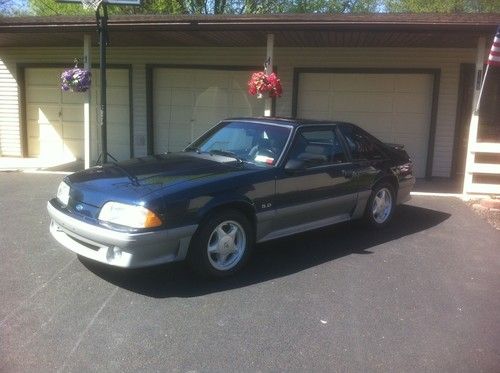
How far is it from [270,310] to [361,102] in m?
7.88

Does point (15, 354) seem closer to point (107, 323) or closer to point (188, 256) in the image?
point (107, 323)

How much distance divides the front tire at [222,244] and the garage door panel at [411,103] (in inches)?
284

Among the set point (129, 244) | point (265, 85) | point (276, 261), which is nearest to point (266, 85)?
point (265, 85)

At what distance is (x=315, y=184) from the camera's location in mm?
5254

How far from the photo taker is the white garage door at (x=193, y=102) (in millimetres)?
11453

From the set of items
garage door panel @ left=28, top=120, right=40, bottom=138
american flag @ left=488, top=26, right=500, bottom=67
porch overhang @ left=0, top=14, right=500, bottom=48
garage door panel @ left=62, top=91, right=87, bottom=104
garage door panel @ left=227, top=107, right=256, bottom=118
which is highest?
porch overhang @ left=0, top=14, right=500, bottom=48

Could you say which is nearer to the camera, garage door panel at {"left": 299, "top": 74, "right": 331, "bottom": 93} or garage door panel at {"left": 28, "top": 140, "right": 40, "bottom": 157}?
garage door panel at {"left": 299, "top": 74, "right": 331, "bottom": 93}

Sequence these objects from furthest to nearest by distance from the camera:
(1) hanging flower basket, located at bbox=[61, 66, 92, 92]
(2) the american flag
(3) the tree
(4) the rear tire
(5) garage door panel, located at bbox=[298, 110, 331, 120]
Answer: (3) the tree, (5) garage door panel, located at bbox=[298, 110, 331, 120], (1) hanging flower basket, located at bbox=[61, 66, 92, 92], (2) the american flag, (4) the rear tire

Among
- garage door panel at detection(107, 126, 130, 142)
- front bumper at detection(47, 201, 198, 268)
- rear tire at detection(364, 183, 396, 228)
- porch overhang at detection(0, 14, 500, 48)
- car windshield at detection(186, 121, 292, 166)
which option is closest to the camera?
front bumper at detection(47, 201, 198, 268)

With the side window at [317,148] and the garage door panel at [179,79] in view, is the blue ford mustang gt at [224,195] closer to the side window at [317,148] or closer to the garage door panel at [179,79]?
the side window at [317,148]

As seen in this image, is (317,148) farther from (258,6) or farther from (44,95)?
(258,6)

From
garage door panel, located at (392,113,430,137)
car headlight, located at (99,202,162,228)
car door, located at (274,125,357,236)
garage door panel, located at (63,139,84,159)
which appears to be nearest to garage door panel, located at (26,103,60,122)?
garage door panel, located at (63,139,84,159)

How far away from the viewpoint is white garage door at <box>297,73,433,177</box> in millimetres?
10656

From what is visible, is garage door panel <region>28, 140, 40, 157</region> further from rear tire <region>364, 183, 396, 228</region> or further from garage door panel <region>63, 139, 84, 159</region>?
rear tire <region>364, 183, 396, 228</region>
